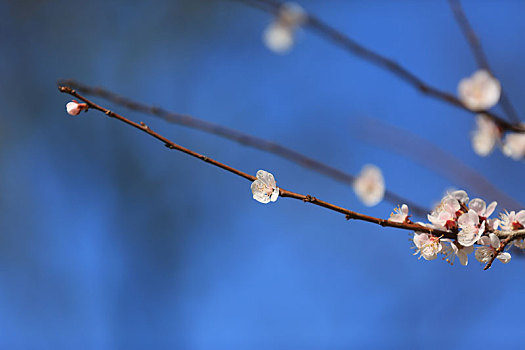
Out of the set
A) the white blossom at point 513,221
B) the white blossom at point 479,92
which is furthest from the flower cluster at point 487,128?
the white blossom at point 513,221

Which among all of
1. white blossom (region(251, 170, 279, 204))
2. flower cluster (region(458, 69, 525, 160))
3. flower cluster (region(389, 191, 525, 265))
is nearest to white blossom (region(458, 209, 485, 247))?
flower cluster (region(389, 191, 525, 265))

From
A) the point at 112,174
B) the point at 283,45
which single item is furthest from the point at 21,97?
the point at 283,45

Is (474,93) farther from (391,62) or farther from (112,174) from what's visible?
(112,174)

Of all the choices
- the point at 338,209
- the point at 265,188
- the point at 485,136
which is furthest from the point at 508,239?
the point at 485,136

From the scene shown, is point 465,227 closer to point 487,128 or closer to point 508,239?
point 508,239

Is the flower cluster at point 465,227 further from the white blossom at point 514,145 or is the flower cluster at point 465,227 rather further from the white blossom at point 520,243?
the white blossom at point 514,145

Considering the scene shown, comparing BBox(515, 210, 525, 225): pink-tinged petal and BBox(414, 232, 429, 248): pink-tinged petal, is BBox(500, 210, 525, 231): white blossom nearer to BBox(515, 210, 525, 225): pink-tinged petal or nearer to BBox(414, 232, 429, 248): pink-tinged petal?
BBox(515, 210, 525, 225): pink-tinged petal
